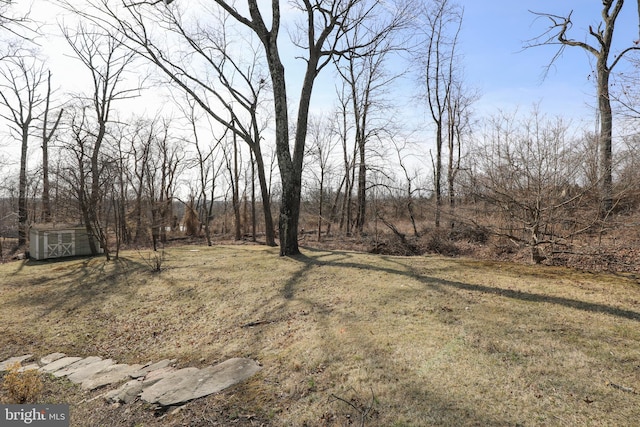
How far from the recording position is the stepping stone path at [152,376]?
3303mm

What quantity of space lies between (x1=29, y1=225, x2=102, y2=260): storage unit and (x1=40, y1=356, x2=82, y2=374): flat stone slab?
11828 mm

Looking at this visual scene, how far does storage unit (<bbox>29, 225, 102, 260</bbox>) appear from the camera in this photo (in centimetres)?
1387

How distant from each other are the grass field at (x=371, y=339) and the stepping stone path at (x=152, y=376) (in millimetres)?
138

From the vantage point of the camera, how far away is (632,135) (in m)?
7.60

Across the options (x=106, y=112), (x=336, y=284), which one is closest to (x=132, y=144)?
(x=106, y=112)

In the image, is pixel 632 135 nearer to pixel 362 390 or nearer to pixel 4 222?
pixel 362 390

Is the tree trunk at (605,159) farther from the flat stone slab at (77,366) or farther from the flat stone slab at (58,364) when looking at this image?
the flat stone slab at (58,364)

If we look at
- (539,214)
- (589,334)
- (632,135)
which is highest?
(632,135)

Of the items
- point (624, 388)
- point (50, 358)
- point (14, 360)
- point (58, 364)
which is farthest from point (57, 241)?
point (624, 388)

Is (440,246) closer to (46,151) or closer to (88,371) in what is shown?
(88,371)

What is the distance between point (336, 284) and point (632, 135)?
7.80 metres

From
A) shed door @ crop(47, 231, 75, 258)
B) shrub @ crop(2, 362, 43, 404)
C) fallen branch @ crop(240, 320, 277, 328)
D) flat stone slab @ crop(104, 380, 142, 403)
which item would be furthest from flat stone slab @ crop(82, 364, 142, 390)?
shed door @ crop(47, 231, 75, 258)

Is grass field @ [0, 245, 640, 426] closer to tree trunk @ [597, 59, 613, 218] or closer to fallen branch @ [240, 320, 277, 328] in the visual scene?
fallen branch @ [240, 320, 277, 328]

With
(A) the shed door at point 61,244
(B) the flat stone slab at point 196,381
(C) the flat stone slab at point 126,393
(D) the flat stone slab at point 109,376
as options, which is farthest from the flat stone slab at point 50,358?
(A) the shed door at point 61,244
